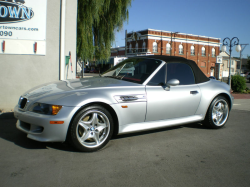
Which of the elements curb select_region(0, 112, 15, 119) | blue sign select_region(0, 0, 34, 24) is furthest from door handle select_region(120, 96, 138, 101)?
blue sign select_region(0, 0, 34, 24)

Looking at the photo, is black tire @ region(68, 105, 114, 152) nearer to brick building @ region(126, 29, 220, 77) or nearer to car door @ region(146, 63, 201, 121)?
car door @ region(146, 63, 201, 121)

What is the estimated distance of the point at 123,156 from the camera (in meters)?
3.65

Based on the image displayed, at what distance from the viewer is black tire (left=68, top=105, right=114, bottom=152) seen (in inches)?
141

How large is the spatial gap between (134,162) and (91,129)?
83 centimetres

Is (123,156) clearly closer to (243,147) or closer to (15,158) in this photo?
(15,158)

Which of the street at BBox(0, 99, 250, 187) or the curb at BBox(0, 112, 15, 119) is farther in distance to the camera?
the curb at BBox(0, 112, 15, 119)

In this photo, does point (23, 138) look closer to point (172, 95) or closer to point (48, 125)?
point (48, 125)

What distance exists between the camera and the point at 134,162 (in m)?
3.44

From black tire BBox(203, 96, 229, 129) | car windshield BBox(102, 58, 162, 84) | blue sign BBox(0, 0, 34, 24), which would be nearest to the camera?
car windshield BBox(102, 58, 162, 84)

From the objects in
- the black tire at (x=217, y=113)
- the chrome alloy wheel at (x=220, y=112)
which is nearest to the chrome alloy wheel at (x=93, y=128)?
the black tire at (x=217, y=113)

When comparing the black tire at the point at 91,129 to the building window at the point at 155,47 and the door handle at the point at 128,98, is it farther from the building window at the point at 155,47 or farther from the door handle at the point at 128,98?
the building window at the point at 155,47

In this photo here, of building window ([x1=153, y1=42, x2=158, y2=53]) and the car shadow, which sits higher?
building window ([x1=153, y1=42, x2=158, y2=53])

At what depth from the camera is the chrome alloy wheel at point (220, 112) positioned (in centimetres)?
540

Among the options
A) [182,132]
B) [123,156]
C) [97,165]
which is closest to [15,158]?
[97,165]
